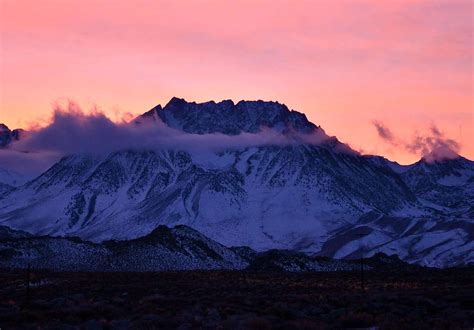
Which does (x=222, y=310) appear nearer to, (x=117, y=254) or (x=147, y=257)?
(x=117, y=254)

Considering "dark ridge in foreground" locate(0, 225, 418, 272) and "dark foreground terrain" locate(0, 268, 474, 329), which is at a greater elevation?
"dark ridge in foreground" locate(0, 225, 418, 272)

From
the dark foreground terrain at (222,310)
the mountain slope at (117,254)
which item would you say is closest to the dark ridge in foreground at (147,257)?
the mountain slope at (117,254)

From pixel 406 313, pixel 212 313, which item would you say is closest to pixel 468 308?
pixel 406 313

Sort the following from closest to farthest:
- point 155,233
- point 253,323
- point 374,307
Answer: point 253,323 → point 374,307 → point 155,233

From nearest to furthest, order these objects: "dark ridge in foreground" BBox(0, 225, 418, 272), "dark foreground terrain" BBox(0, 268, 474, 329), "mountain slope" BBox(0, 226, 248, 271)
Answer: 1. "dark foreground terrain" BBox(0, 268, 474, 329)
2. "mountain slope" BBox(0, 226, 248, 271)
3. "dark ridge in foreground" BBox(0, 225, 418, 272)

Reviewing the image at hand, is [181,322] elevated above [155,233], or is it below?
below

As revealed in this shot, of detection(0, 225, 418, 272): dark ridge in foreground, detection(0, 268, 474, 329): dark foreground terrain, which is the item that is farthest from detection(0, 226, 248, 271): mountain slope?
detection(0, 268, 474, 329): dark foreground terrain

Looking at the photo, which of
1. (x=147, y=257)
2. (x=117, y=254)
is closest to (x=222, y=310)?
(x=117, y=254)

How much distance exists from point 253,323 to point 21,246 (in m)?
106

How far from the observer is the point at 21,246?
447ft

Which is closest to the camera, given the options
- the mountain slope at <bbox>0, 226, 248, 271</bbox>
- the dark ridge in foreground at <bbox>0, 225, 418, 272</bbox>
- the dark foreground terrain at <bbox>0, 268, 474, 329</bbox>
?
the dark foreground terrain at <bbox>0, 268, 474, 329</bbox>

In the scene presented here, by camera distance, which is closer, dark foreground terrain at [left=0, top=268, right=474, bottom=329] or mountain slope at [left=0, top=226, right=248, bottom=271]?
dark foreground terrain at [left=0, top=268, right=474, bottom=329]

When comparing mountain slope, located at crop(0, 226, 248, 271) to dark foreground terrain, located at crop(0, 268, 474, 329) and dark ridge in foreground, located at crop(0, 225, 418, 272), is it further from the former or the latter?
dark foreground terrain, located at crop(0, 268, 474, 329)

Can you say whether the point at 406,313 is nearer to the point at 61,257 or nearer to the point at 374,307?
the point at 374,307
